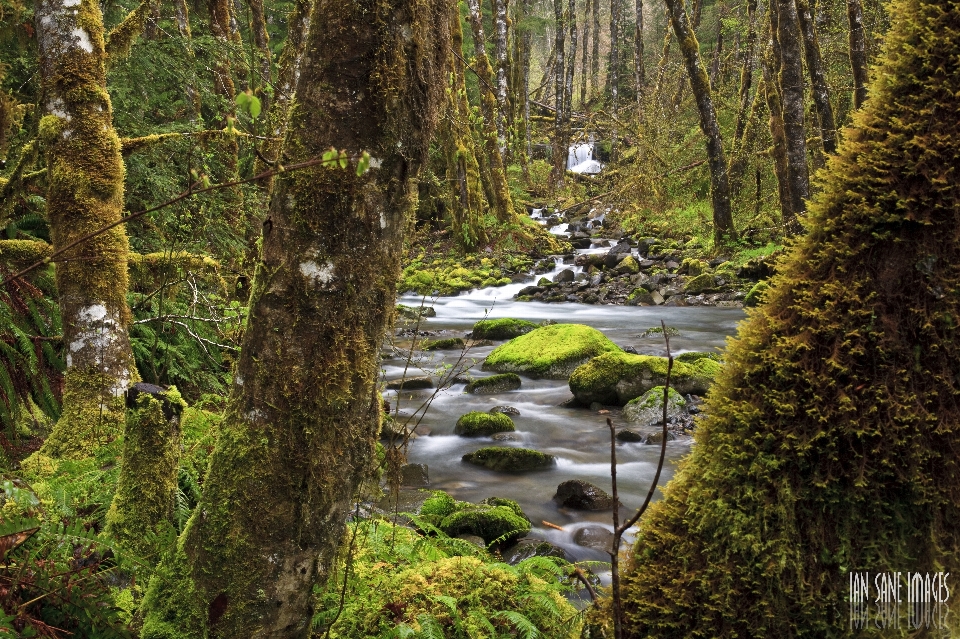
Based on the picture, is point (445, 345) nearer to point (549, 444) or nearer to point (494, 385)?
point (494, 385)

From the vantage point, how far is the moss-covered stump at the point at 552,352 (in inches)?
442

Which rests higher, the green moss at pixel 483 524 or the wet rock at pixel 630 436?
the green moss at pixel 483 524

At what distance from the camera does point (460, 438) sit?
8.88 meters

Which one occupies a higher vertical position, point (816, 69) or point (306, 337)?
point (816, 69)

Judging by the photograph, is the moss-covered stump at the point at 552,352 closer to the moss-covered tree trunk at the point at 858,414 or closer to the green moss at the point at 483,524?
the green moss at the point at 483,524

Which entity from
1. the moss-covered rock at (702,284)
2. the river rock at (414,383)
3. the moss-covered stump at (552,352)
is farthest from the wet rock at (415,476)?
the moss-covered rock at (702,284)

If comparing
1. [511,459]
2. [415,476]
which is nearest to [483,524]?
[415,476]

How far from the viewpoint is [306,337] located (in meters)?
2.34

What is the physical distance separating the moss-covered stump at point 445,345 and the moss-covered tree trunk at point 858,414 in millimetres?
10949

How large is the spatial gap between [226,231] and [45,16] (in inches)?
129

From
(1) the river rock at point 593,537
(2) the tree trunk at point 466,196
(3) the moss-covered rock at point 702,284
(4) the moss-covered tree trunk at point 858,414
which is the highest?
(2) the tree trunk at point 466,196

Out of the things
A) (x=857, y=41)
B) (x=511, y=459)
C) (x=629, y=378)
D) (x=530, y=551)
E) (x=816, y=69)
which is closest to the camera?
(x=530, y=551)

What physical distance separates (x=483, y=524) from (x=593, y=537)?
1.21m

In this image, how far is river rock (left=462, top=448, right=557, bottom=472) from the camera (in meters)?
7.79
